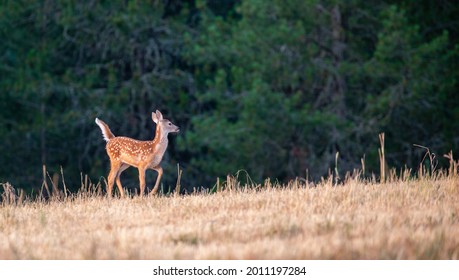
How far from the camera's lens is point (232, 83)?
23.7 m

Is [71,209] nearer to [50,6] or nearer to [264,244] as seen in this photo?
[264,244]

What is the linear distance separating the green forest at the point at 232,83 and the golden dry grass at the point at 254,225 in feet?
34.6

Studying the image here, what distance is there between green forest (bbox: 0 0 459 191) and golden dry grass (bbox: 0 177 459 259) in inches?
416

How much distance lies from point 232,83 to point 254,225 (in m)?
16.0

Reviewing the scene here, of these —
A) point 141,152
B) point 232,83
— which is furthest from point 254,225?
point 232,83

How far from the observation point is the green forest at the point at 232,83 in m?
21.5

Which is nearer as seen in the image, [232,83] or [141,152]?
[141,152]

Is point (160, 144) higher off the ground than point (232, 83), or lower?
higher

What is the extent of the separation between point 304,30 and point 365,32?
1901 millimetres

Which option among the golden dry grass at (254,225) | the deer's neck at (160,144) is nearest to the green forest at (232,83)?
the deer's neck at (160,144)

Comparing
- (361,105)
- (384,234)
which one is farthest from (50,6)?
(384,234)

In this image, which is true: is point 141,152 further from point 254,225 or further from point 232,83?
point 232,83

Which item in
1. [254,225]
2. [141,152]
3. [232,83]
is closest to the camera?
[254,225]

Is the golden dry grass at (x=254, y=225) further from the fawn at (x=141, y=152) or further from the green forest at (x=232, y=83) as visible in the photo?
the green forest at (x=232, y=83)
